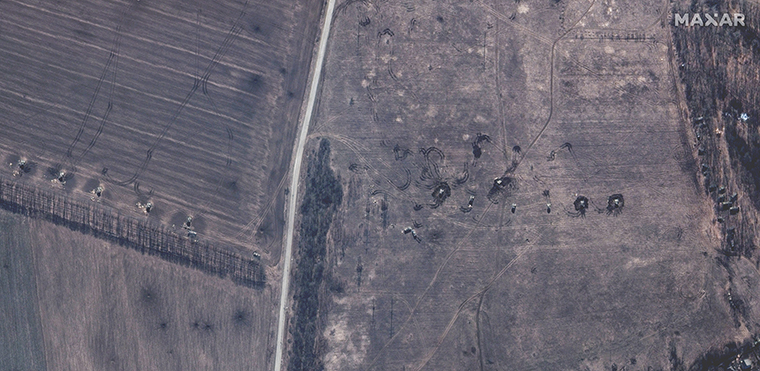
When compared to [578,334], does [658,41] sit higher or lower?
higher

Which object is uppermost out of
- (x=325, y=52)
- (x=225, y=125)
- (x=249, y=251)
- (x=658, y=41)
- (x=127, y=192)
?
(x=658, y=41)

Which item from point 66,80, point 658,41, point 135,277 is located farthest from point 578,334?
point 66,80

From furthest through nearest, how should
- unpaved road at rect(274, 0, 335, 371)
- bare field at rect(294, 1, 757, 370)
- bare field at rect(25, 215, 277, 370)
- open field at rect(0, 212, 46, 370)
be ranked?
open field at rect(0, 212, 46, 370), bare field at rect(25, 215, 277, 370), unpaved road at rect(274, 0, 335, 371), bare field at rect(294, 1, 757, 370)

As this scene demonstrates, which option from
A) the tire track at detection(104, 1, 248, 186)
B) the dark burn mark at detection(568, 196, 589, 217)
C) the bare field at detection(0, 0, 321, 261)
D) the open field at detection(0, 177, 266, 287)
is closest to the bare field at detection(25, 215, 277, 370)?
the open field at detection(0, 177, 266, 287)

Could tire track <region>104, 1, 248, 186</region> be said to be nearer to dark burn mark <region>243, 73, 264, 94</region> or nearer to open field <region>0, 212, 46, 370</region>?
dark burn mark <region>243, 73, 264, 94</region>

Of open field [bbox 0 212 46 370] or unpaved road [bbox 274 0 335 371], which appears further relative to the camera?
open field [bbox 0 212 46 370]

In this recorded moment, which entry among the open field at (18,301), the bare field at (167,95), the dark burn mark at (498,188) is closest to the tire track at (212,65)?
the bare field at (167,95)

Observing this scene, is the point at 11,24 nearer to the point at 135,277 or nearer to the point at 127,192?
the point at 127,192
